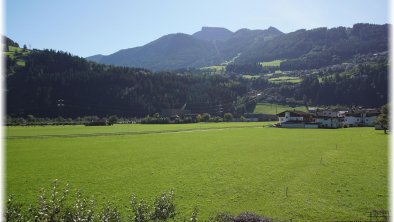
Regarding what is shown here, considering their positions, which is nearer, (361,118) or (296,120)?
(296,120)

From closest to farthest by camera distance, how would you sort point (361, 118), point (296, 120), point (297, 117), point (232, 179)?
1. point (232, 179)
2. point (296, 120)
3. point (297, 117)
4. point (361, 118)

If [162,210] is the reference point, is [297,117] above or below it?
below

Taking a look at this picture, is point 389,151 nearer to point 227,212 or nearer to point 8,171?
point 227,212

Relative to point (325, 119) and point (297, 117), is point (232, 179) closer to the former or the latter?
point (325, 119)

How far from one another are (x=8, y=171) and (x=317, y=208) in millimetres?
32131

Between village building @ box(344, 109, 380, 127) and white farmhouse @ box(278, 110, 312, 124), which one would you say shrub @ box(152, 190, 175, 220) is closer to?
white farmhouse @ box(278, 110, 312, 124)

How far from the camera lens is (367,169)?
39.0 m

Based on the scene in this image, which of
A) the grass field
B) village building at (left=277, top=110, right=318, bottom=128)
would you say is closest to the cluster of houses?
village building at (left=277, top=110, right=318, bottom=128)

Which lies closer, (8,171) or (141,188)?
(141,188)

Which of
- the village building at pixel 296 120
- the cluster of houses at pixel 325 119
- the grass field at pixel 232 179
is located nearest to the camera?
the grass field at pixel 232 179

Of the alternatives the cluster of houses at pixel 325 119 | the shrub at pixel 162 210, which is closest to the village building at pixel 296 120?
the cluster of houses at pixel 325 119

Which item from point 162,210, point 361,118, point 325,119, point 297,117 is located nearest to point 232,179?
point 162,210

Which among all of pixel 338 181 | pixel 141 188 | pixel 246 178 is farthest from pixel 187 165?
pixel 338 181

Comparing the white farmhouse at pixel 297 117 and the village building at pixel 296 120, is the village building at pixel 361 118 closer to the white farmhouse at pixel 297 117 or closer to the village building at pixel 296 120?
the white farmhouse at pixel 297 117
